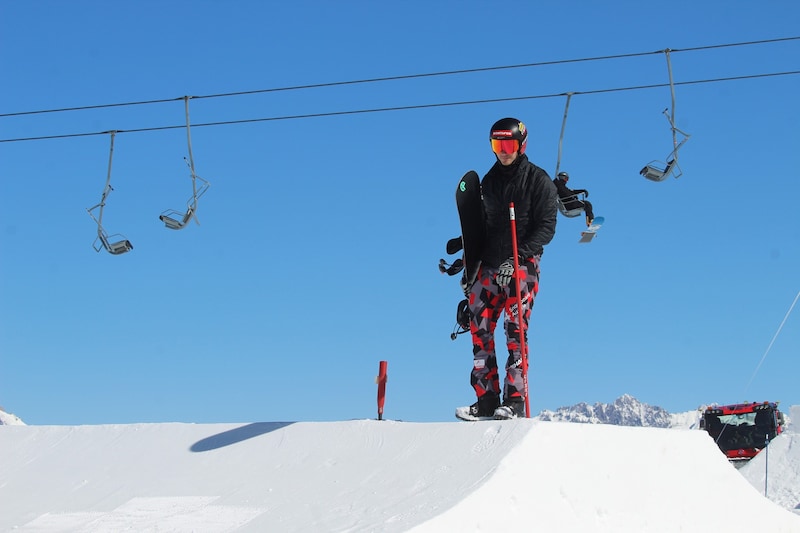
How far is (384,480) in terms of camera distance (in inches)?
231

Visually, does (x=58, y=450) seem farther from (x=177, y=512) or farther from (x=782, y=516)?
(x=782, y=516)

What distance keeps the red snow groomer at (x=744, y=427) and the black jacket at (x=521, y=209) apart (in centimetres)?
1982

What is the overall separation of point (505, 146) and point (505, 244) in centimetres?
75

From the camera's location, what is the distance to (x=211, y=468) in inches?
263

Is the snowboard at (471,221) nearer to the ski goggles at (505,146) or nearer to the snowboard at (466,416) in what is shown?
the ski goggles at (505,146)

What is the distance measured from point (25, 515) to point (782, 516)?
5604 mm

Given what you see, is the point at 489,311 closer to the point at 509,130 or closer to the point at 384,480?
the point at 509,130

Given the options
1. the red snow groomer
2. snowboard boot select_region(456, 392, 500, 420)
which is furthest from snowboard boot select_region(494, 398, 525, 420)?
the red snow groomer

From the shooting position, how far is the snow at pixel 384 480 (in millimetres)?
5414

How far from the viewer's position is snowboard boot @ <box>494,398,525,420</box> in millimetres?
6527

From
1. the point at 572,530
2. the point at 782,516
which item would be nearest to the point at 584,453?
the point at 572,530

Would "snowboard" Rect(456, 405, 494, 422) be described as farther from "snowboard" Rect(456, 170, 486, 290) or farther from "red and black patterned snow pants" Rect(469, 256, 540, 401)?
"snowboard" Rect(456, 170, 486, 290)

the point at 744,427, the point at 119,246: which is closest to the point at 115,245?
the point at 119,246

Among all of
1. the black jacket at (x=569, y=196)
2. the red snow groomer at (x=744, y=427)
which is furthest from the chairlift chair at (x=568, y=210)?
the red snow groomer at (x=744, y=427)
